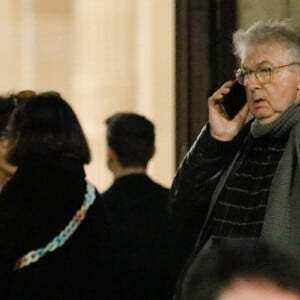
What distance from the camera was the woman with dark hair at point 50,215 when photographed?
14.8 ft

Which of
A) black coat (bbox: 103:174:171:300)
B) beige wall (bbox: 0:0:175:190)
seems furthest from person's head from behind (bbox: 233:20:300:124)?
beige wall (bbox: 0:0:175:190)

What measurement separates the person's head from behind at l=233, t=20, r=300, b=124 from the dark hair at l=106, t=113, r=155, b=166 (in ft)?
4.56

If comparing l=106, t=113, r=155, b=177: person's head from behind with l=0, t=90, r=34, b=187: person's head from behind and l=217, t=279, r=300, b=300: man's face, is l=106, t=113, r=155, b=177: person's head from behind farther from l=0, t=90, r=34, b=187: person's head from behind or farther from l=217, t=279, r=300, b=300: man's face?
l=217, t=279, r=300, b=300: man's face

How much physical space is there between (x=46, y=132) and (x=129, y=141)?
1.08 m

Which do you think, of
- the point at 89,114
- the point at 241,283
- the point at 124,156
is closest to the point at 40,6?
the point at 89,114

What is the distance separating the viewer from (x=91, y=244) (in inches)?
183

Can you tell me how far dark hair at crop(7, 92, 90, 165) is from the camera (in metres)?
4.65

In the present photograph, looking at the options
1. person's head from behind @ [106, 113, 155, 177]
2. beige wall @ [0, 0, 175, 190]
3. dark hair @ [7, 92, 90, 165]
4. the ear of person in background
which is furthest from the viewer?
beige wall @ [0, 0, 175, 190]

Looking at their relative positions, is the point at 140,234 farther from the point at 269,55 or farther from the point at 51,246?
the point at 269,55

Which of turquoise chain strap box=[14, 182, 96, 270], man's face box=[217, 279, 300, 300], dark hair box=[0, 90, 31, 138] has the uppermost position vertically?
man's face box=[217, 279, 300, 300]

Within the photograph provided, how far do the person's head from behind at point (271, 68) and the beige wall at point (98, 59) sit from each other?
119 inches

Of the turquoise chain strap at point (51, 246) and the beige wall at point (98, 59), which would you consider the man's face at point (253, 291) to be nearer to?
the turquoise chain strap at point (51, 246)

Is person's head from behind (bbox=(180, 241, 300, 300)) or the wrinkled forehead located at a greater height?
the wrinkled forehead

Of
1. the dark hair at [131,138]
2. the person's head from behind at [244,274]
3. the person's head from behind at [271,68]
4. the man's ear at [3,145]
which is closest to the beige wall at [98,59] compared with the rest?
the dark hair at [131,138]
